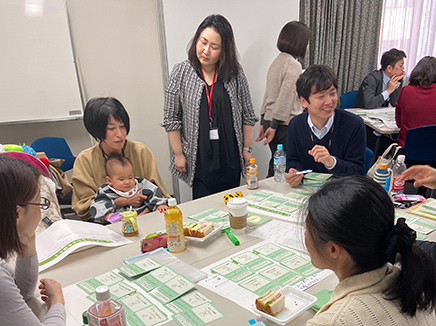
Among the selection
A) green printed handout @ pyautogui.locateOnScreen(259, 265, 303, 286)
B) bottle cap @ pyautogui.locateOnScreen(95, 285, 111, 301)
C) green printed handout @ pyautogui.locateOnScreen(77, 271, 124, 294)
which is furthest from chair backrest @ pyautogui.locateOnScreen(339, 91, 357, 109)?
bottle cap @ pyautogui.locateOnScreen(95, 285, 111, 301)

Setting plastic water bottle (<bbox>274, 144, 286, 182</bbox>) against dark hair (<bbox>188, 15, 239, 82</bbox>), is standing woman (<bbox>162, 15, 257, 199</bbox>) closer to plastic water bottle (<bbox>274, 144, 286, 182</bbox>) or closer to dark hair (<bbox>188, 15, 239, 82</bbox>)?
dark hair (<bbox>188, 15, 239, 82</bbox>)

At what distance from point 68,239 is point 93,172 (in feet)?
2.09

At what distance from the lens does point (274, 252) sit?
1311 millimetres

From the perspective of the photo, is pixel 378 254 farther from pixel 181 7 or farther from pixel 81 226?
pixel 181 7

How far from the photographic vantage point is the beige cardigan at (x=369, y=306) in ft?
2.40

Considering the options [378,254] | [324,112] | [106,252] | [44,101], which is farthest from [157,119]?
[378,254]

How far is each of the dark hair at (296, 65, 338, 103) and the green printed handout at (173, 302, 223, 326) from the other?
55.3 inches

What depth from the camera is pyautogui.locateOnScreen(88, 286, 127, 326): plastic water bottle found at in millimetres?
827

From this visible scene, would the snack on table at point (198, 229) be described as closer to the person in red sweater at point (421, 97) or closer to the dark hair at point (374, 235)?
the dark hair at point (374, 235)

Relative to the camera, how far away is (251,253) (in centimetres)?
131

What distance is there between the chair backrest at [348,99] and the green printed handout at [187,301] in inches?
154

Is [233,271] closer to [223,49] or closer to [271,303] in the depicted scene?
[271,303]

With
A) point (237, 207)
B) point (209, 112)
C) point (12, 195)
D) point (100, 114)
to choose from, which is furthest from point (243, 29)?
point (12, 195)

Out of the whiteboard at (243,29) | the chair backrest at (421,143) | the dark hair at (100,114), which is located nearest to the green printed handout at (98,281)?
the dark hair at (100,114)
